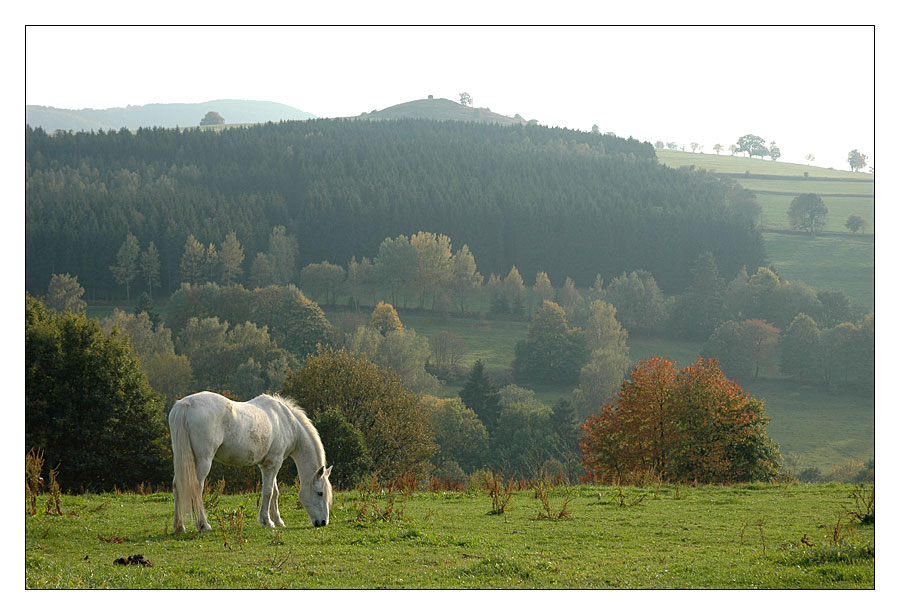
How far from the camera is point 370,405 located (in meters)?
42.2

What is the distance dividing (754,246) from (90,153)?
14253 cm

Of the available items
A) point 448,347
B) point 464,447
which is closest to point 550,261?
point 448,347

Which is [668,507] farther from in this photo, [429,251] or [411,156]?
[411,156]

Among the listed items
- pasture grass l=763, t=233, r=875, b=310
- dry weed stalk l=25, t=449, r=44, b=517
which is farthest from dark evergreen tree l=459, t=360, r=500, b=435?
dry weed stalk l=25, t=449, r=44, b=517

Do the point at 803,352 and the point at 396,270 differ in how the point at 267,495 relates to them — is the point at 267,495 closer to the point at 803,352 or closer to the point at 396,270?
the point at 803,352

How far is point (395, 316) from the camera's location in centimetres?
11531

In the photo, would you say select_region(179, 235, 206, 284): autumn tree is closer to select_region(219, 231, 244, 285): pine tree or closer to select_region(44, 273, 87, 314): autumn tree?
select_region(219, 231, 244, 285): pine tree

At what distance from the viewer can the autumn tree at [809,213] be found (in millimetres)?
141625

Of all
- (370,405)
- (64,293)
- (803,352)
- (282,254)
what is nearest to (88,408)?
(370,405)

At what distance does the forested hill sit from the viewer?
5443 inches

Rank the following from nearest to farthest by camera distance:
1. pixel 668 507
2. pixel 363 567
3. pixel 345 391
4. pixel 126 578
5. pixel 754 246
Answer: pixel 126 578 < pixel 363 567 < pixel 668 507 < pixel 345 391 < pixel 754 246

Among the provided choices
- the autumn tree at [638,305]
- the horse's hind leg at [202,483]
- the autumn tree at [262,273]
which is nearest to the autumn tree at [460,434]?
the autumn tree at [638,305]

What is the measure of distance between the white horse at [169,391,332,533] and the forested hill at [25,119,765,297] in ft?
379

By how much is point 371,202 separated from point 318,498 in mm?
152389
